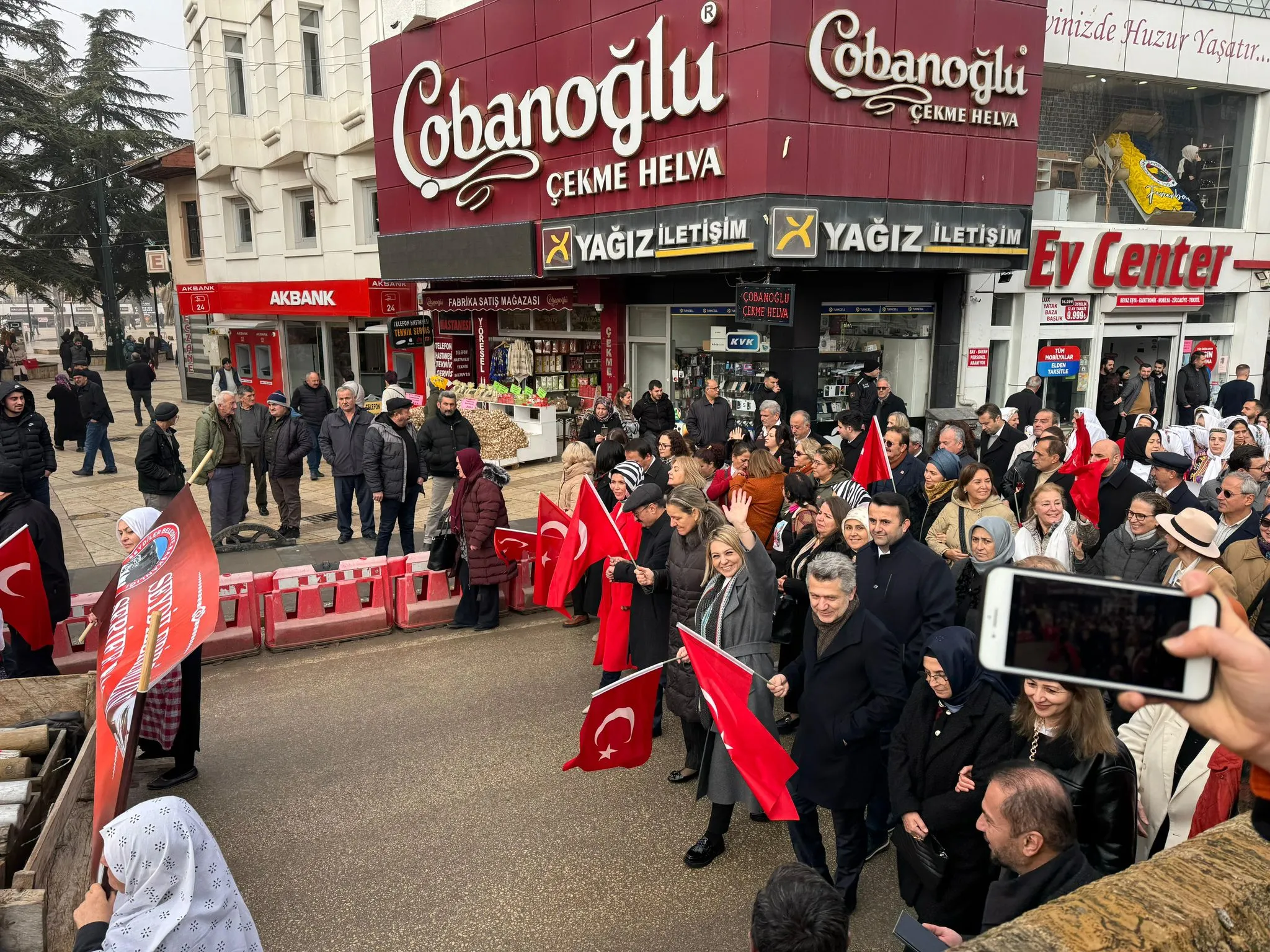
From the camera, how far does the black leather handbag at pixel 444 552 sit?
851 cm

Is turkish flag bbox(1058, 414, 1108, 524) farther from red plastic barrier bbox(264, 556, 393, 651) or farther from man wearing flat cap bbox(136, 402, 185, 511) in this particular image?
man wearing flat cap bbox(136, 402, 185, 511)

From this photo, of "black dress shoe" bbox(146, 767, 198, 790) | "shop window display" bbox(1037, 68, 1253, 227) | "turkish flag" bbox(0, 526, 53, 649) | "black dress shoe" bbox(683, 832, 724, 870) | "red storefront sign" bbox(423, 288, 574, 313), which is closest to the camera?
"black dress shoe" bbox(683, 832, 724, 870)

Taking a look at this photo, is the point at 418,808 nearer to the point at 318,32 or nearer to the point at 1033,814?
the point at 1033,814

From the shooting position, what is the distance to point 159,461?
9.52m

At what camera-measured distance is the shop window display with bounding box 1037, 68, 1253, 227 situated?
631 inches

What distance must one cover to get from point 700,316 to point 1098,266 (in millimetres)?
7300

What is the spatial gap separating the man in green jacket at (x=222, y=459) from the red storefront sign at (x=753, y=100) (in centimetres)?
686

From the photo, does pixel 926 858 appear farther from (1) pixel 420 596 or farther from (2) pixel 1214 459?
(2) pixel 1214 459

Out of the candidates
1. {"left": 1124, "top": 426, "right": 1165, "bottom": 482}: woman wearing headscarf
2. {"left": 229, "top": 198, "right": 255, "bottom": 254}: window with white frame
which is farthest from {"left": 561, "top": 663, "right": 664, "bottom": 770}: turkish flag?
{"left": 229, "top": 198, "right": 255, "bottom": 254}: window with white frame

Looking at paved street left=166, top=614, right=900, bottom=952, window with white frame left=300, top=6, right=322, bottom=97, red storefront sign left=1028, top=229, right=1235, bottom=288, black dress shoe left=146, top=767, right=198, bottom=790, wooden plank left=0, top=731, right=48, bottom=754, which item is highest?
window with white frame left=300, top=6, right=322, bottom=97

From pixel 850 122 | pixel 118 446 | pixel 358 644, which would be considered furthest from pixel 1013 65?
pixel 118 446

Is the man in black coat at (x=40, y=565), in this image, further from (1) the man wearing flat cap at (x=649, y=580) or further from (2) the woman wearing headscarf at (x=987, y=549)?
(2) the woman wearing headscarf at (x=987, y=549)

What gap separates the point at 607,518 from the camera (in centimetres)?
644

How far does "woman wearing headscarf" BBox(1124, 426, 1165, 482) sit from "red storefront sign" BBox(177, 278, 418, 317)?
49.4 feet
